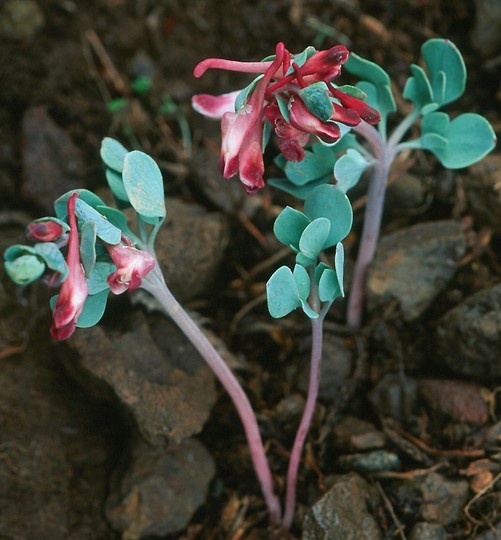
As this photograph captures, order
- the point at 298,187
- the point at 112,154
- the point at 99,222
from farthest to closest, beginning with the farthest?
1. the point at 298,187
2. the point at 112,154
3. the point at 99,222

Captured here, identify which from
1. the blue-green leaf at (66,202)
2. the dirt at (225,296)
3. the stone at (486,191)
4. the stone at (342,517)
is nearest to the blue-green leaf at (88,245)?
the blue-green leaf at (66,202)

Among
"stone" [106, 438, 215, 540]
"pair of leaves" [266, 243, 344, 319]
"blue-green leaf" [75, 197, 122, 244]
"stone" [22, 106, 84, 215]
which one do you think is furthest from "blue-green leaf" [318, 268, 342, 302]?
"stone" [22, 106, 84, 215]

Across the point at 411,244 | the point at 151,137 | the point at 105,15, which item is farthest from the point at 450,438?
the point at 105,15

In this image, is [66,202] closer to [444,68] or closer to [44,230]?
[44,230]

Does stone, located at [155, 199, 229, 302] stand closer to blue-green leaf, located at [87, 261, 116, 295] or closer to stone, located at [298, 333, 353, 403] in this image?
stone, located at [298, 333, 353, 403]

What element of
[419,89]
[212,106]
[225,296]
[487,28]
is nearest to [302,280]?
[212,106]

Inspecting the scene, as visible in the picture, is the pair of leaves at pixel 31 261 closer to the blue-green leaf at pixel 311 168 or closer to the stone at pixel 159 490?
the blue-green leaf at pixel 311 168
